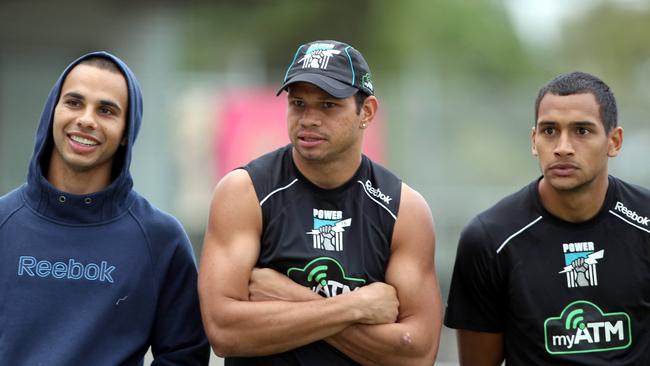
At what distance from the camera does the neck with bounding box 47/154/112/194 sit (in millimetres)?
4984

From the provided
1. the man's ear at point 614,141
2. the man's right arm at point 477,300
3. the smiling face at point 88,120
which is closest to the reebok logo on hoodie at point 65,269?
the smiling face at point 88,120

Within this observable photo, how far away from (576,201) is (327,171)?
127cm

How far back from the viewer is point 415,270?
16.2 feet

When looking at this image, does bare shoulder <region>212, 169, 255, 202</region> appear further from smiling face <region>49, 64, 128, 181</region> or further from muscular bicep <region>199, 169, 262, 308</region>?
smiling face <region>49, 64, 128, 181</region>

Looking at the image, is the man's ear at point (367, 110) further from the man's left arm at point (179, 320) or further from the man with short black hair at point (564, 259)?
the man's left arm at point (179, 320)

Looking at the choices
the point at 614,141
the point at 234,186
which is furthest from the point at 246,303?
the point at 614,141

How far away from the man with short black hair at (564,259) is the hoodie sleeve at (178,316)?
1.30 m

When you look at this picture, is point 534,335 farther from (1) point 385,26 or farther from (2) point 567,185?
(1) point 385,26

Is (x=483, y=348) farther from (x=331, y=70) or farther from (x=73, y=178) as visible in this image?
(x=73, y=178)

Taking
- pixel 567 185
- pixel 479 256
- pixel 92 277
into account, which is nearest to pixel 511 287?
pixel 479 256

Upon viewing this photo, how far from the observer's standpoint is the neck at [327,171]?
5035 mm

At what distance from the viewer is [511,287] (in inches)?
206

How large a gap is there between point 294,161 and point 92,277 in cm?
110

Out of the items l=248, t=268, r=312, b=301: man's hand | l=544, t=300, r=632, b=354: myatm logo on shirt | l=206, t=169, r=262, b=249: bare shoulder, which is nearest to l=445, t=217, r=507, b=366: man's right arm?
l=544, t=300, r=632, b=354: myatm logo on shirt
